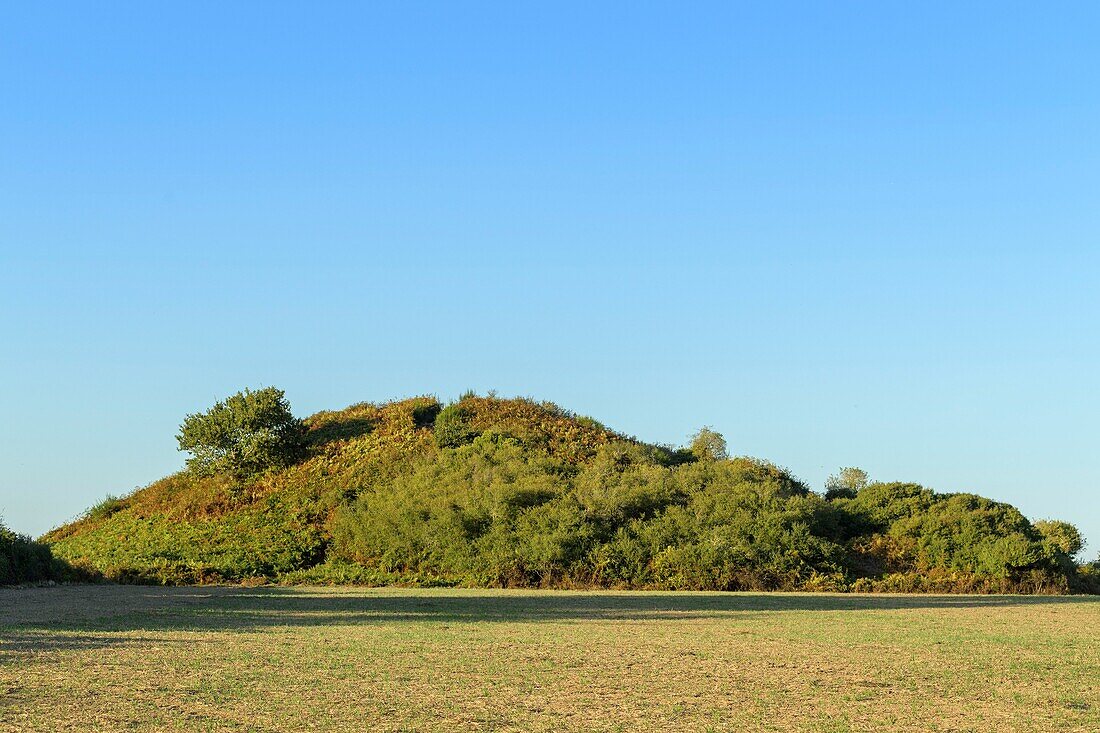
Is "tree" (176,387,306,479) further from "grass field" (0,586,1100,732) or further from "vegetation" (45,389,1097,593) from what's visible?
"grass field" (0,586,1100,732)

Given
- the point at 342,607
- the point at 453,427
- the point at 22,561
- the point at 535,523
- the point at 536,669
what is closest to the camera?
the point at 536,669

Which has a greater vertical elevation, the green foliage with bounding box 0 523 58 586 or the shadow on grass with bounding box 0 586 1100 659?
the green foliage with bounding box 0 523 58 586

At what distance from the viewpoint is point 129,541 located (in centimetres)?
4706

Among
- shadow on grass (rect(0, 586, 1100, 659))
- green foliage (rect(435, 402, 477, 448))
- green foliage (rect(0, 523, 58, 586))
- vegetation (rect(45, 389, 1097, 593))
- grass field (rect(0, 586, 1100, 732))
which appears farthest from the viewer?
green foliage (rect(435, 402, 477, 448))

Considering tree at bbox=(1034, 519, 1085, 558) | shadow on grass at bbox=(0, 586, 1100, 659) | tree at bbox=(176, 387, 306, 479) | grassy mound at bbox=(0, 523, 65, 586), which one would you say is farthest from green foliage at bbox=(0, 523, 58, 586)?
tree at bbox=(1034, 519, 1085, 558)

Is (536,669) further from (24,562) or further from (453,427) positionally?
(453,427)

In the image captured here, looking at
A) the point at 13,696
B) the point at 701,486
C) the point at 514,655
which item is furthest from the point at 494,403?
the point at 13,696

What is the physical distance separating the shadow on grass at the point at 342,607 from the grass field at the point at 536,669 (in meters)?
0.14

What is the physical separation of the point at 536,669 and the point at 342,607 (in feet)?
41.4

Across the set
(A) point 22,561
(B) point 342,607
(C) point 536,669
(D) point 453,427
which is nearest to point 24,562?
(A) point 22,561

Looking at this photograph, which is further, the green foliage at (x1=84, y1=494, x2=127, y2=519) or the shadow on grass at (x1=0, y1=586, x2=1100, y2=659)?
the green foliage at (x1=84, y1=494, x2=127, y2=519)

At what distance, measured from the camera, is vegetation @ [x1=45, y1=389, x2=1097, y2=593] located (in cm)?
3834

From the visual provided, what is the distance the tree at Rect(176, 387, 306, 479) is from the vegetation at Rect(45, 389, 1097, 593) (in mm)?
66

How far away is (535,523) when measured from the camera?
4022 cm
